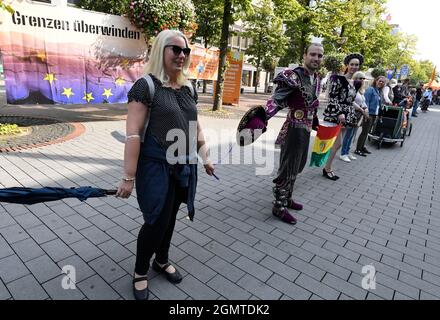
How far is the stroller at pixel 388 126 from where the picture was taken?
880 centimetres

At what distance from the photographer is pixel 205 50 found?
11938 mm

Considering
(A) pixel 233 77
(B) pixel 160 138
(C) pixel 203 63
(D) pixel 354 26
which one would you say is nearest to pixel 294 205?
(B) pixel 160 138

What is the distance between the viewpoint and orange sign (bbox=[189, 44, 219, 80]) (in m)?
11.4

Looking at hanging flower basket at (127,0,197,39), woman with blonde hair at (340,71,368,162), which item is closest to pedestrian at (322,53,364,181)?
woman with blonde hair at (340,71,368,162)

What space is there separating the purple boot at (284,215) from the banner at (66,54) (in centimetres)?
647

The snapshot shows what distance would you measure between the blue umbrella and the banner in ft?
19.9

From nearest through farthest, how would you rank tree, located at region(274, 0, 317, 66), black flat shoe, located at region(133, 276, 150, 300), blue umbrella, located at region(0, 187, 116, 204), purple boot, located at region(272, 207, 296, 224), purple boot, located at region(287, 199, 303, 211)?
1. blue umbrella, located at region(0, 187, 116, 204)
2. black flat shoe, located at region(133, 276, 150, 300)
3. purple boot, located at region(272, 207, 296, 224)
4. purple boot, located at region(287, 199, 303, 211)
5. tree, located at region(274, 0, 317, 66)

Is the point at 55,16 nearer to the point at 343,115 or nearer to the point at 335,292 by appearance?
the point at 343,115

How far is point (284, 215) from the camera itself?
3.98 m

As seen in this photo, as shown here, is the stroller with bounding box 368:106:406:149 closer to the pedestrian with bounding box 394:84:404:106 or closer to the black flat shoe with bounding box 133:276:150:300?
the pedestrian with bounding box 394:84:404:106

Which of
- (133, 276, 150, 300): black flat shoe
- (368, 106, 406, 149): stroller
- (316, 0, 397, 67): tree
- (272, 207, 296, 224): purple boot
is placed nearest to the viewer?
(133, 276, 150, 300): black flat shoe

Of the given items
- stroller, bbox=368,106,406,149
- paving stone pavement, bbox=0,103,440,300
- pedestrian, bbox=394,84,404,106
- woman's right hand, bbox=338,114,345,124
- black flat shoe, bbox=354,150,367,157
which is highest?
pedestrian, bbox=394,84,404,106
